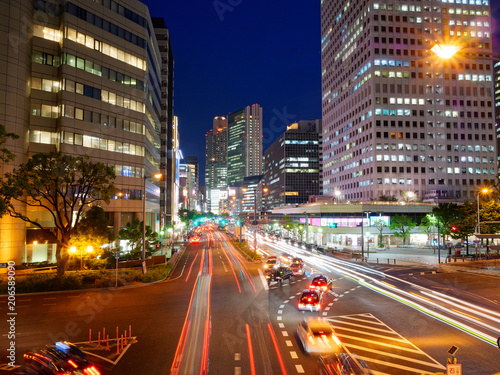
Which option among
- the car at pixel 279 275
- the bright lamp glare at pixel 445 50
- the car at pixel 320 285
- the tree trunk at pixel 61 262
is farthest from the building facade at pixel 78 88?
the bright lamp glare at pixel 445 50

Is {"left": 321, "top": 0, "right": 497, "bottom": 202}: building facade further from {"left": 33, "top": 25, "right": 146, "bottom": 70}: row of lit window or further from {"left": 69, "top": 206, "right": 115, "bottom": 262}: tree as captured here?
{"left": 69, "top": 206, "right": 115, "bottom": 262}: tree

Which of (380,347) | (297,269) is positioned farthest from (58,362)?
(297,269)

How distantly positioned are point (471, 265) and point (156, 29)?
91666 millimetres

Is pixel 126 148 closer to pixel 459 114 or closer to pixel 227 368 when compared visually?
pixel 227 368

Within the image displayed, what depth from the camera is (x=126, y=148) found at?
184 ft

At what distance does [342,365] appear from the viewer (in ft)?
40.8

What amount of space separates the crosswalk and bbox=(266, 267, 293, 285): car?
13.0m

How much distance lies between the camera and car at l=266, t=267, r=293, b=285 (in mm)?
33938

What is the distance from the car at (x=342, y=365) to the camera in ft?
39.0

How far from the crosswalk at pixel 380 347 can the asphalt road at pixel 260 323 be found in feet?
0.16

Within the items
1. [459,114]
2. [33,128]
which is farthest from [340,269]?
[459,114]

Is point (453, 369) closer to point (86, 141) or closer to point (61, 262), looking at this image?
point (61, 262)

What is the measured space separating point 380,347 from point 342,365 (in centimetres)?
491

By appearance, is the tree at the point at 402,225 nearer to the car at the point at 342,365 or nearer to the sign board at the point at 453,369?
the car at the point at 342,365
